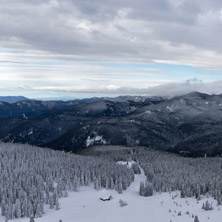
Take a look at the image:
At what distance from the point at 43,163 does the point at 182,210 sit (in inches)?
2503

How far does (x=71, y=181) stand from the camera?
87.0 metres

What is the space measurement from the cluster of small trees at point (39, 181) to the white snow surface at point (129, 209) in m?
2.81

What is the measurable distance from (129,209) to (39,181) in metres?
30.8

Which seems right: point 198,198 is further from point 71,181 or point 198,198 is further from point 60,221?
point 71,181

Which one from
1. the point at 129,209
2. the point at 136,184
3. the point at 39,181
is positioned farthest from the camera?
the point at 136,184

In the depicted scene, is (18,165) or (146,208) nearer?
(146,208)

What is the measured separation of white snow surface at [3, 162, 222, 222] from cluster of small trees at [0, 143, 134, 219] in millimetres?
2815

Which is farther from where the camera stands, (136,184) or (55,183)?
(136,184)

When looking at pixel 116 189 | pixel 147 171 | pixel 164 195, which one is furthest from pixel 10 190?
pixel 147 171

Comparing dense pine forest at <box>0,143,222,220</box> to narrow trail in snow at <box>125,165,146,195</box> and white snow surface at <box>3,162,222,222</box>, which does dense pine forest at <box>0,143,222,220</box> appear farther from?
white snow surface at <box>3,162,222,222</box>

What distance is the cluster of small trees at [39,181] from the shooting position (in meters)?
61.0

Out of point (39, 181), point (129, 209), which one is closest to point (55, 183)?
point (39, 181)

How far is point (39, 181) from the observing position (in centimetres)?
8025

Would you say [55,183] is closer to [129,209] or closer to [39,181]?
[39,181]
